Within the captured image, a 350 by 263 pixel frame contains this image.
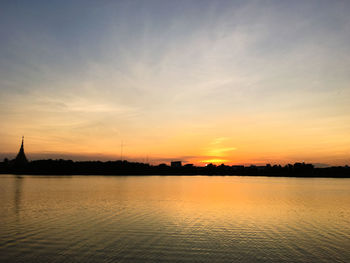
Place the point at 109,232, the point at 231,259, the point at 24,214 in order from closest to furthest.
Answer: the point at 231,259
the point at 109,232
the point at 24,214

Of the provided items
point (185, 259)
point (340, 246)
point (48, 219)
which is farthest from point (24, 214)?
point (340, 246)

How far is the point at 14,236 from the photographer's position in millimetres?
27141

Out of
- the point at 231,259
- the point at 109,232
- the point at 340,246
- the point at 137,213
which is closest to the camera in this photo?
the point at 231,259

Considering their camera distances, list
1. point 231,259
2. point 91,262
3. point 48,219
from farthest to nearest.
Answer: point 48,219, point 231,259, point 91,262

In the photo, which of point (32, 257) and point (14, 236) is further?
point (14, 236)

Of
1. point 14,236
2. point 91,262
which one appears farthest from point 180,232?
point 14,236

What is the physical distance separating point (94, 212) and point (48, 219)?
814 centimetres

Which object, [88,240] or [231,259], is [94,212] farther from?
[231,259]

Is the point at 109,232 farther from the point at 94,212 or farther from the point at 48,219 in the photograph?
the point at 94,212

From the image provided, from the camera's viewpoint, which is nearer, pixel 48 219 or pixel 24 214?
pixel 48 219

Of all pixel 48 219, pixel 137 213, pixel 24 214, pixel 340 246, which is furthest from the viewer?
pixel 137 213

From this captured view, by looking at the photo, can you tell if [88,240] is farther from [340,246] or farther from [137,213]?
[340,246]

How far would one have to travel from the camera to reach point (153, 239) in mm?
27016

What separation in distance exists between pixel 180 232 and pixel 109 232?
7.72m
